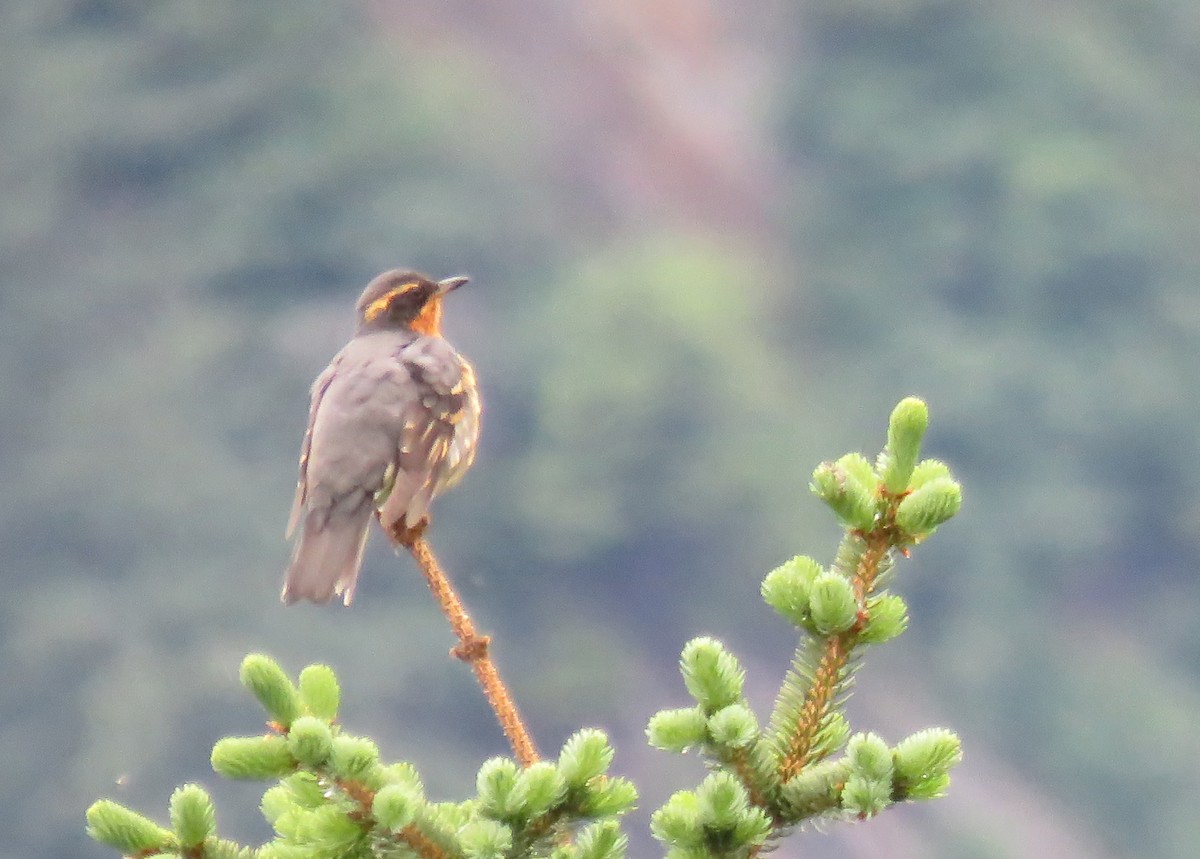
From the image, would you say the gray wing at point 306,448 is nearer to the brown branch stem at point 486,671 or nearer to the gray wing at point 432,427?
the gray wing at point 432,427

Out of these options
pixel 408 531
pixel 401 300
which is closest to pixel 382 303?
pixel 401 300

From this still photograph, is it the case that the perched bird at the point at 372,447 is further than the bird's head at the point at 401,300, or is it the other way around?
the bird's head at the point at 401,300

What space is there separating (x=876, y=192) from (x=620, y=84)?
2.42 m

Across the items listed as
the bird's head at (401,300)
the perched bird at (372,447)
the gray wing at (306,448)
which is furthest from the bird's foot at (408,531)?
the bird's head at (401,300)

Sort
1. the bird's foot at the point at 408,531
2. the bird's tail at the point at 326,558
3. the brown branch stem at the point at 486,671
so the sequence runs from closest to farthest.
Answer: the brown branch stem at the point at 486,671 → the bird's foot at the point at 408,531 → the bird's tail at the point at 326,558

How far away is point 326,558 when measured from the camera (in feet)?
6.46

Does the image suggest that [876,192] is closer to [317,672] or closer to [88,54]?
[88,54]

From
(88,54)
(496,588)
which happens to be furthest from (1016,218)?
(88,54)

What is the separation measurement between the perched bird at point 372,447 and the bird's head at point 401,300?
0.35ft

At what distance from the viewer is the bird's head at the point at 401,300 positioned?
8.48 ft

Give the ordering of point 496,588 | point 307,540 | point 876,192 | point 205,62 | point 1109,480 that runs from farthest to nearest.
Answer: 1. point 876,192
2. point 205,62
3. point 1109,480
4. point 496,588
5. point 307,540

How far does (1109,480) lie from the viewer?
10.2 metres

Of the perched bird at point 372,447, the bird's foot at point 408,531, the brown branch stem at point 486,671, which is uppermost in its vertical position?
the perched bird at point 372,447

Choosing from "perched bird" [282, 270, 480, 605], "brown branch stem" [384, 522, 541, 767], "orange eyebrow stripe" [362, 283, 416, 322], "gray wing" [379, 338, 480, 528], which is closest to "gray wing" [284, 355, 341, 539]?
"perched bird" [282, 270, 480, 605]
